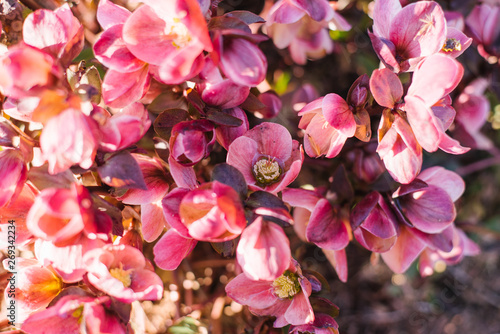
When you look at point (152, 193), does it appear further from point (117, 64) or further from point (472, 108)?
point (472, 108)

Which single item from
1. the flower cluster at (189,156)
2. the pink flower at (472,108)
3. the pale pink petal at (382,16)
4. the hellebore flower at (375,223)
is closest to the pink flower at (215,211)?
the flower cluster at (189,156)

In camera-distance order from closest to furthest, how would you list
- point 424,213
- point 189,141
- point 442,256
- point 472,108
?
point 189,141, point 424,213, point 442,256, point 472,108

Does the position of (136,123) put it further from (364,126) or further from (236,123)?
(364,126)

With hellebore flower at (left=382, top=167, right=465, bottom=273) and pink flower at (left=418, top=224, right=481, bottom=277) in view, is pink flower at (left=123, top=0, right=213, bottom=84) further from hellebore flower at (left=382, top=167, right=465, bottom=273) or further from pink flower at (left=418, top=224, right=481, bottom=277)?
pink flower at (left=418, top=224, right=481, bottom=277)

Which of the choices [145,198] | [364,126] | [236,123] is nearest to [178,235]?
[145,198]

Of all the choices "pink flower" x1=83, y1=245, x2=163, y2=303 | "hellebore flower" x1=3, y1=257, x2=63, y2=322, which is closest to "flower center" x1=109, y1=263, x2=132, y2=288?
"pink flower" x1=83, y1=245, x2=163, y2=303

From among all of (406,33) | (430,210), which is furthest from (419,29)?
(430,210)
